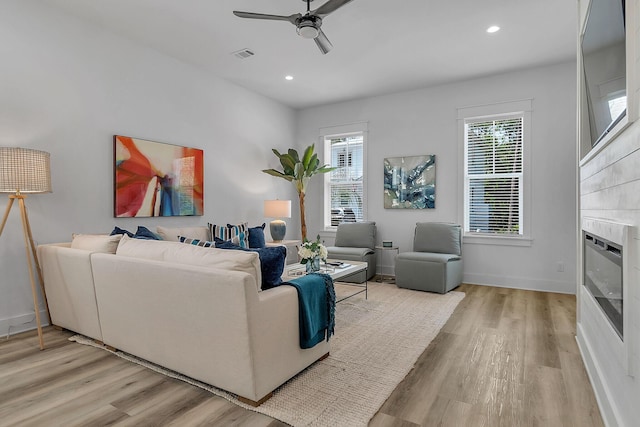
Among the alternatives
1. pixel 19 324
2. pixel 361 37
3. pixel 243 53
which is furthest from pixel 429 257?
pixel 19 324

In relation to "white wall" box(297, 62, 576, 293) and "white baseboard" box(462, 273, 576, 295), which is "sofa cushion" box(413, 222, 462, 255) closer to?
"white wall" box(297, 62, 576, 293)

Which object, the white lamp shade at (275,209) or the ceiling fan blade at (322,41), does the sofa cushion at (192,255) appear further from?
the white lamp shade at (275,209)

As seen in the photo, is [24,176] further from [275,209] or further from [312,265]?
[275,209]

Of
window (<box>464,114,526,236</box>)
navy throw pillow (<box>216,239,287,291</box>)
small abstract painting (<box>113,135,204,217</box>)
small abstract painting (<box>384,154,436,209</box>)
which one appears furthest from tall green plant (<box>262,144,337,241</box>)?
navy throw pillow (<box>216,239,287,291</box>)

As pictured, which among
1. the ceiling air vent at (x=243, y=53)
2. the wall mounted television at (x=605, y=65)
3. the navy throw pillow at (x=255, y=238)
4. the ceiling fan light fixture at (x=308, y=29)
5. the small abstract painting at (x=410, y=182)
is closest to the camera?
the wall mounted television at (x=605, y=65)

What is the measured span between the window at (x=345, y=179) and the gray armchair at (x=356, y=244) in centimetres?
47

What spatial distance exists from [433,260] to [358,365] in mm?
2402

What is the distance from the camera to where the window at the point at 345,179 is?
614 cm

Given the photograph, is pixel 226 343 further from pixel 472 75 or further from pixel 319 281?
pixel 472 75

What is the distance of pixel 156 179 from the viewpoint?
4191 millimetres

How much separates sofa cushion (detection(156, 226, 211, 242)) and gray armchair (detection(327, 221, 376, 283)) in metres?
1.88

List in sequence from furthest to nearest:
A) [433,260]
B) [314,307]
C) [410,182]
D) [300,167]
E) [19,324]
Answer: [300,167] < [410,182] < [433,260] < [19,324] < [314,307]

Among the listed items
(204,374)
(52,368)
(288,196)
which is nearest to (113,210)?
(52,368)

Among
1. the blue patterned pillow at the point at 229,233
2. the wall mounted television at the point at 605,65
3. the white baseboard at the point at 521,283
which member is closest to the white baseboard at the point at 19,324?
the blue patterned pillow at the point at 229,233
